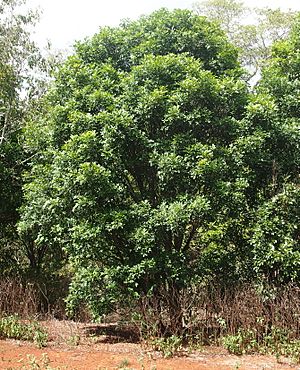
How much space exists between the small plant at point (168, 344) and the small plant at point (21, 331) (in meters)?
2.02

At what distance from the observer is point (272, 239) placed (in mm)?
7285

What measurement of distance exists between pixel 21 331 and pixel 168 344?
283 cm

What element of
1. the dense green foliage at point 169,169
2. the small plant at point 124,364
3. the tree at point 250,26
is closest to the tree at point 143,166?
the dense green foliage at point 169,169

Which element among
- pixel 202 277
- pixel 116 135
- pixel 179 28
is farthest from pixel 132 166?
pixel 179 28

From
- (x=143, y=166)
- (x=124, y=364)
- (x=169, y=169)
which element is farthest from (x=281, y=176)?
(x=124, y=364)

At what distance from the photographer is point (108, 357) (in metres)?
6.98

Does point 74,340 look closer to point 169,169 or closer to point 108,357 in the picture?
point 108,357

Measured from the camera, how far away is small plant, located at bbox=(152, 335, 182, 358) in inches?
284

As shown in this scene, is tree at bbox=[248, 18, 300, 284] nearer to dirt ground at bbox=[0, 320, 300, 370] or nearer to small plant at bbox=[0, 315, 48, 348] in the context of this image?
dirt ground at bbox=[0, 320, 300, 370]

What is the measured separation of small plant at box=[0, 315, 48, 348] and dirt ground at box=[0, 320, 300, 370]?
0.19 m

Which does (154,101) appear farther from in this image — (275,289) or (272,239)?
(275,289)

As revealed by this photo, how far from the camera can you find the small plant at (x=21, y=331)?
793cm

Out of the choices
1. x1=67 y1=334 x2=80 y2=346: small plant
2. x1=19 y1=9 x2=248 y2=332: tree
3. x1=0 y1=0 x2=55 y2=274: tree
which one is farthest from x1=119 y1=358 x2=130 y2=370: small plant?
x1=0 y1=0 x2=55 y2=274: tree

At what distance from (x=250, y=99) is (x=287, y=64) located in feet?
4.53
